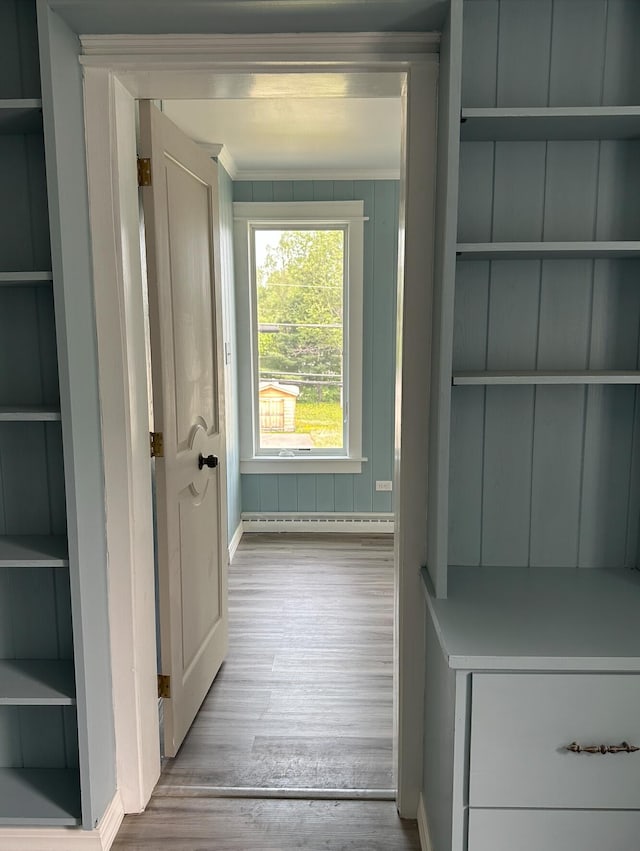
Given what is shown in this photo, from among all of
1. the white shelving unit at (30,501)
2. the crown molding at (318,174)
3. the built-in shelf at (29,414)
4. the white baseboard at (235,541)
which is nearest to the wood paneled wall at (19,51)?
the white shelving unit at (30,501)

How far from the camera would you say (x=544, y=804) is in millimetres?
1385

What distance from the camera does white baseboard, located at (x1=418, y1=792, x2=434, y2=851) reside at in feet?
5.91

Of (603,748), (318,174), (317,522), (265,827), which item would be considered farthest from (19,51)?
(317,522)

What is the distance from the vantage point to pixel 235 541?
4641mm

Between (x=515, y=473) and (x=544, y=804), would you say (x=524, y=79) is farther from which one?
(x=544, y=804)

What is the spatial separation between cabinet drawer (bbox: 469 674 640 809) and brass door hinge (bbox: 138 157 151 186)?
5.66ft

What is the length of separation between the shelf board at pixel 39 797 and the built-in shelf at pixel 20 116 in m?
1.92

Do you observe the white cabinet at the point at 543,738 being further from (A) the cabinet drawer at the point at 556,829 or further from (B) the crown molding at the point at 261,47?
(B) the crown molding at the point at 261,47

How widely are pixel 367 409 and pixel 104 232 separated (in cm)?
324

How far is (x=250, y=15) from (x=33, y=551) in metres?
1.52

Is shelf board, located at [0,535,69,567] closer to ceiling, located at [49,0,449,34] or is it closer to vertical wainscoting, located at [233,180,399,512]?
ceiling, located at [49,0,449,34]

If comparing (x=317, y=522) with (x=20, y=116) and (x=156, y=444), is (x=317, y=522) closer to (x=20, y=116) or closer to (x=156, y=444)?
(x=156, y=444)

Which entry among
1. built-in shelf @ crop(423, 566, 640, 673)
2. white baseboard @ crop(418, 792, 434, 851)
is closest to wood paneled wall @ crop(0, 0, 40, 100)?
built-in shelf @ crop(423, 566, 640, 673)

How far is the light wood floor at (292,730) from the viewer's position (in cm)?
196
